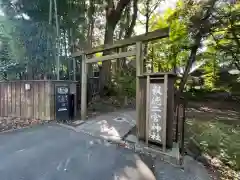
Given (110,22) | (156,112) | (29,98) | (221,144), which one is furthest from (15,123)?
(110,22)

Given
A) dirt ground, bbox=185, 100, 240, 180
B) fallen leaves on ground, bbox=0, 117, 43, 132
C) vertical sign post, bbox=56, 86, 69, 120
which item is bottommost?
dirt ground, bbox=185, 100, 240, 180

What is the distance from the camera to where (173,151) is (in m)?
3.11

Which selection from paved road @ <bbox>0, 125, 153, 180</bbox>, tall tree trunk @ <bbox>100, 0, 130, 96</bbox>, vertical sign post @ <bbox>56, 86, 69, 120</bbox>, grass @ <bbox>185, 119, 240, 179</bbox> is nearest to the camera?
paved road @ <bbox>0, 125, 153, 180</bbox>

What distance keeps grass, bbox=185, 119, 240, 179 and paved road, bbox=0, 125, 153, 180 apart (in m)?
1.82

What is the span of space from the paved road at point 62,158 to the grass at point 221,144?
71.6 inches

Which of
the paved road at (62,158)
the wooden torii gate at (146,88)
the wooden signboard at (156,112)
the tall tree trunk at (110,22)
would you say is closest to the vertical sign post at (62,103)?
the paved road at (62,158)

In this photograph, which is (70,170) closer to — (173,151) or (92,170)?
(92,170)

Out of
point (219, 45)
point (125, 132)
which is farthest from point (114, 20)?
point (125, 132)

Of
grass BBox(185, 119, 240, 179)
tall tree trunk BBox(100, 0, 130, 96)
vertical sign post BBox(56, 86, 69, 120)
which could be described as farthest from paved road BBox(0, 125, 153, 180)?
tall tree trunk BBox(100, 0, 130, 96)

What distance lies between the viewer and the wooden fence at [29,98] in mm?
5250

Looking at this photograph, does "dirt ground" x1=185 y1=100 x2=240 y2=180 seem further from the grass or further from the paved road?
the paved road

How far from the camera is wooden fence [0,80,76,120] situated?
5.25 metres

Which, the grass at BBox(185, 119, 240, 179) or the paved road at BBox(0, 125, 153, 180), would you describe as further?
the grass at BBox(185, 119, 240, 179)

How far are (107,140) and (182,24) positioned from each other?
669cm
